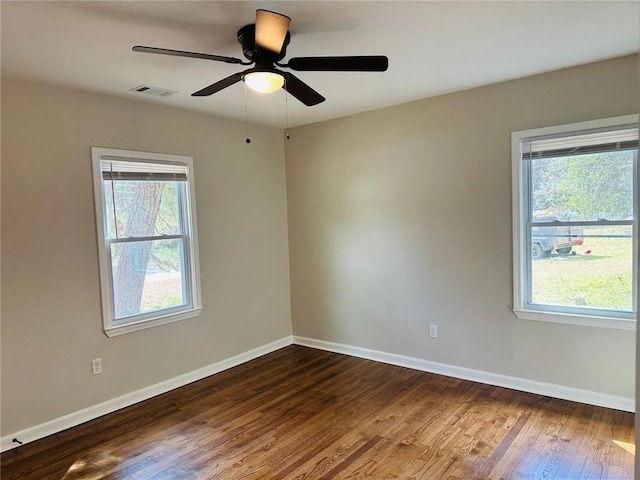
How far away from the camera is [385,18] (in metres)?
2.22

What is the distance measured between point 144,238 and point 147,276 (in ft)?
1.11

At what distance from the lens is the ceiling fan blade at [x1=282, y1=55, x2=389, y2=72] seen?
205cm

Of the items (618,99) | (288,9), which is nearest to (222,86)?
(288,9)

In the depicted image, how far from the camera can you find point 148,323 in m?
3.57

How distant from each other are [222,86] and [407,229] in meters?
2.25

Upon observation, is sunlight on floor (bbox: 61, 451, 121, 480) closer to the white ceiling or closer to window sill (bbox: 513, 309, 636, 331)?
the white ceiling

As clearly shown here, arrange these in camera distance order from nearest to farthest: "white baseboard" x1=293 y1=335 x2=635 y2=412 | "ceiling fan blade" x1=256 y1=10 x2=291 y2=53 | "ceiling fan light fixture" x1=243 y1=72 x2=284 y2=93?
"ceiling fan blade" x1=256 y1=10 x2=291 y2=53 → "ceiling fan light fixture" x1=243 y1=72 x2=284 y2=93 → "white baseboard" x1=293 y1=335 x2=635 y2=412

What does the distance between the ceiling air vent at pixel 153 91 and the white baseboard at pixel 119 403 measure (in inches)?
96.8

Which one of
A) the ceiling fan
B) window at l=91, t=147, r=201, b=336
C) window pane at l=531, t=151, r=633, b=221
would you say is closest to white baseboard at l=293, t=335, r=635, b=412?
window pane at l=531, t=151, r=633, b=221

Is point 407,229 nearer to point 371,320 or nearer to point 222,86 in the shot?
point 371,320

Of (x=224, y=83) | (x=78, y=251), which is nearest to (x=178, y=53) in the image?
(x=224, y=83)

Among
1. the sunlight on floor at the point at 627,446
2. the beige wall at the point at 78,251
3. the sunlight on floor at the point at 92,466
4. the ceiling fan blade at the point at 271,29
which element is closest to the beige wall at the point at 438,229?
the sunlight on floor at the point at 627,446

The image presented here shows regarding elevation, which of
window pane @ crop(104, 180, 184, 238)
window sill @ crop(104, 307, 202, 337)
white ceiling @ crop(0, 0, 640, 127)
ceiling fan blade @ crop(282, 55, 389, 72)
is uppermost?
white ceiling @ crop(0, 0, 640, 127)

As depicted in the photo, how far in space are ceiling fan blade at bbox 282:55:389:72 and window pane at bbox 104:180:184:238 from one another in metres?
2.04
